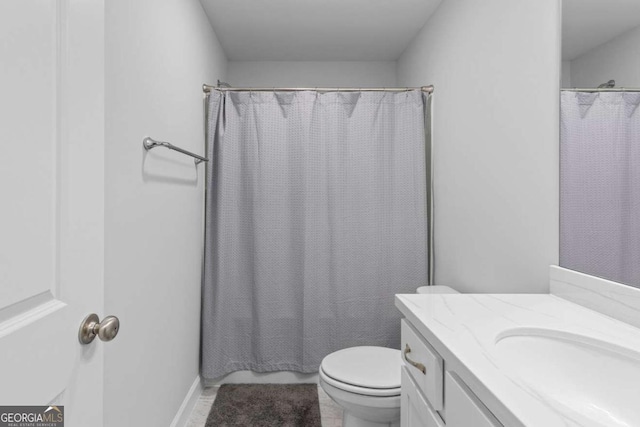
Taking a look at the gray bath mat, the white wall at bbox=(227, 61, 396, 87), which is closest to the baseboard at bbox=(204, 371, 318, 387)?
the gray bath mat

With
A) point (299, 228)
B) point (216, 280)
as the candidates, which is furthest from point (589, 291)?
point (216, 280)

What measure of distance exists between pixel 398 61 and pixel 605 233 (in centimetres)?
229

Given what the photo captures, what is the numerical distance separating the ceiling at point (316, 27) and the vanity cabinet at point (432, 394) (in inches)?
76.6

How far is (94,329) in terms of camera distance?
2.10 ft

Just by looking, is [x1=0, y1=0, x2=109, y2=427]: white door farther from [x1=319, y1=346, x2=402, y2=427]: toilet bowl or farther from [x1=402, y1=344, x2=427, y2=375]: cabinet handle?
[x1=319, y1=346, x2=402, y2=427]: toilet bowl

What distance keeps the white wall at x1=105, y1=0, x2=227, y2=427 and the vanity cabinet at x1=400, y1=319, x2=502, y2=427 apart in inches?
37.3

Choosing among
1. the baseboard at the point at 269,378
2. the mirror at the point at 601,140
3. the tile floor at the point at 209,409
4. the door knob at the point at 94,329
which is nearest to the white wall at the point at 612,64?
the mirror at the point at 601,140

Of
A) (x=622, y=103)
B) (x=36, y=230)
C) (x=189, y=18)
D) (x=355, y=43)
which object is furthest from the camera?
(x=355, y=43)

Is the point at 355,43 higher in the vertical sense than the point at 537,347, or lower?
higher

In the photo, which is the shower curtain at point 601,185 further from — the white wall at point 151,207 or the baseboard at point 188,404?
the baseboard at point 188,404

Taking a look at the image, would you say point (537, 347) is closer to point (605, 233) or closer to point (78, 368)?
point (605, 233)

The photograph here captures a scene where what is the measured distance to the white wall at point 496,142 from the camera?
1.24 meters

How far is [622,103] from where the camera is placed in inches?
39.0

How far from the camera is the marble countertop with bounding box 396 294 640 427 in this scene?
0.55 metres
